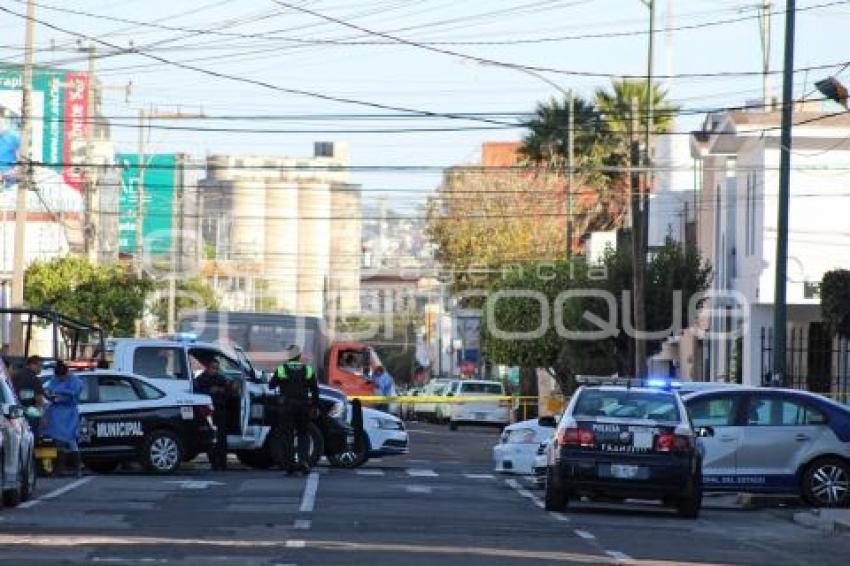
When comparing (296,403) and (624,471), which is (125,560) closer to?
(624,471)

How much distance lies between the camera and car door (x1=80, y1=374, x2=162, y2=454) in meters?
30.1

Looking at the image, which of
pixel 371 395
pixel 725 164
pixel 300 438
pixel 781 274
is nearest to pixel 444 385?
pixel 371 395

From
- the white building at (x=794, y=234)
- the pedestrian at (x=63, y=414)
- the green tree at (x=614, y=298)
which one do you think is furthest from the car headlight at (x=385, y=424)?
the green tree at (x=614, y=298)

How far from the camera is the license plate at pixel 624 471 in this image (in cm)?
2322

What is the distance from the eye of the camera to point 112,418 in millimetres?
30141

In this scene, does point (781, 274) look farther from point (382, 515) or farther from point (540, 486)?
point (382, 515)

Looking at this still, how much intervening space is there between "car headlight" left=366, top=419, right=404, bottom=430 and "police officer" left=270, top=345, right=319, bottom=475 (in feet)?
13.3

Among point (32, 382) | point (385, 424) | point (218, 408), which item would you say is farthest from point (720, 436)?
point (32, 382)

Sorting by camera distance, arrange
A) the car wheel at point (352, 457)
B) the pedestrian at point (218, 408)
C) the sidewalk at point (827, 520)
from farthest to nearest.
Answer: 1. the car wheel at point (352, 457)
2. the pedestrian at point (218, 408)
3. the sidewalk at point (827, 520)

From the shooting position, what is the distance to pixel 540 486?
1158 inches

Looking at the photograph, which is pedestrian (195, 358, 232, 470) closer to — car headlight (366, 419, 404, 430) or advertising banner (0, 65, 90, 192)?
car headlight (366, 419, 404, 430)

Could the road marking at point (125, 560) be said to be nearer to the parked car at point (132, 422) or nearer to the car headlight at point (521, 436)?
the parked car at point (132, 422)

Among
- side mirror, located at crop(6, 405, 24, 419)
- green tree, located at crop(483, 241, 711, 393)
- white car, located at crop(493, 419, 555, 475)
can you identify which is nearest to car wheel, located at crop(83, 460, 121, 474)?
white car, located at crop(493, 419, 555, 475)

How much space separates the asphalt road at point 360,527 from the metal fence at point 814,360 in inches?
773
